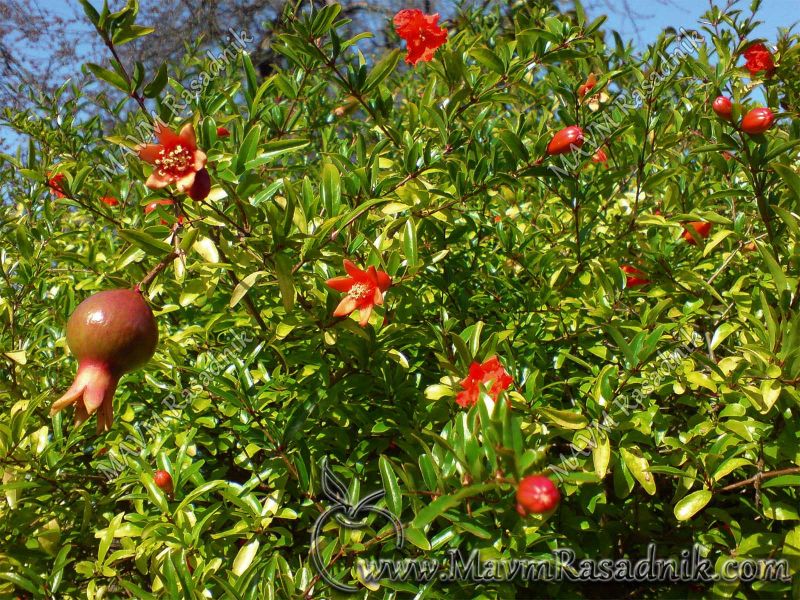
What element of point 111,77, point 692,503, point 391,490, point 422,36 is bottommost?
point 692,503

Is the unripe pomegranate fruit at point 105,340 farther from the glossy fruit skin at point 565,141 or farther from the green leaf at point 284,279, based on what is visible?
the glossy fruit skin at point 565,141

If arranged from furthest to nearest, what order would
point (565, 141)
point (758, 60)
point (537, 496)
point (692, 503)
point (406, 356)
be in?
1. point (758, 60)
2. point (406, 356)
3. point (565, 141)
4. point (692, 503)
5. point (537, 496)

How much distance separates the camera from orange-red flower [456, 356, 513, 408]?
956 mm

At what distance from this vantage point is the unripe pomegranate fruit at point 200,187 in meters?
0.81

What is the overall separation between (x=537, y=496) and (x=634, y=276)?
97 centimetres

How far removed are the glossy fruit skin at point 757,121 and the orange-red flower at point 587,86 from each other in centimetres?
34

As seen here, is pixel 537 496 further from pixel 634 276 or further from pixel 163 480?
pixel 634 276

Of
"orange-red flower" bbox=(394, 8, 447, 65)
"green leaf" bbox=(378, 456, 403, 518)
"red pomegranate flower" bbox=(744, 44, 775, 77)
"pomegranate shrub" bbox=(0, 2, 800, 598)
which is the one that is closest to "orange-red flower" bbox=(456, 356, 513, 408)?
"pomegranate shrub" bbox=(0, 2, 800, 598)

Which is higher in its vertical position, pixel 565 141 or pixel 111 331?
pixel 565 141

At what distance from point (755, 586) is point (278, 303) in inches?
38.5

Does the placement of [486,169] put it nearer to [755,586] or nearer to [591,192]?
[591,192]

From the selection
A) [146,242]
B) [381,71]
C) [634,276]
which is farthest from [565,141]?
A: [146,242]

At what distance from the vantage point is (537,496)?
0.63 metres

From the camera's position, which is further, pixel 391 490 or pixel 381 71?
pixel 381 71
